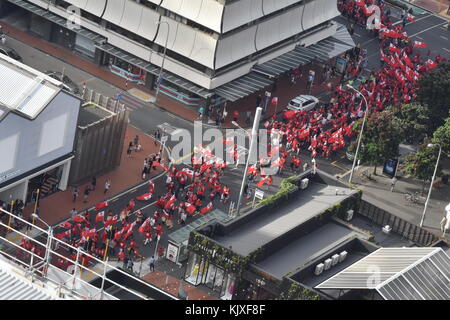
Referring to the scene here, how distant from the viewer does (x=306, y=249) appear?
8175 centimetres

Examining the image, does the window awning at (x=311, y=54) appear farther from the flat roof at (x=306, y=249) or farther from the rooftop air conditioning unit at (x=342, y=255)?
the rooftop air conditioning unit at (x=342, y=255)

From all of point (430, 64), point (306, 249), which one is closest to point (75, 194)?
point (306, 249)

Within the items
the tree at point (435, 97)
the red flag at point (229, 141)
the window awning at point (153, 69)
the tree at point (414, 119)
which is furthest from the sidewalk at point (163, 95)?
the tree at point (435, 97)

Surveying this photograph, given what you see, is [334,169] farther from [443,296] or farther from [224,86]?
[443,296]

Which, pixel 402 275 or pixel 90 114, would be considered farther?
pixel 90 114

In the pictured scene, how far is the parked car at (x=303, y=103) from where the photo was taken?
378ft

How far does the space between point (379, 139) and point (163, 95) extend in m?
24.6

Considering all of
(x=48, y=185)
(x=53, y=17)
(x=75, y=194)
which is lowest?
(x=48, y=185)

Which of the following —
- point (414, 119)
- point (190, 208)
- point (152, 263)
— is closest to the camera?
point (152, 263)

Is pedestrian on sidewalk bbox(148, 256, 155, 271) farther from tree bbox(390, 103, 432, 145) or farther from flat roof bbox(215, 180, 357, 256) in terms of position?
tree bbox(390, 103, 432, 145)

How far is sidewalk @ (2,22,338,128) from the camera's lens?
4429 inches

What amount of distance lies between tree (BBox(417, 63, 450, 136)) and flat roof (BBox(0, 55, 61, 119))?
40592mm

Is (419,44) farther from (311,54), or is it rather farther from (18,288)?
(18,288)

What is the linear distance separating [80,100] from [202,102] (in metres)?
22.4
